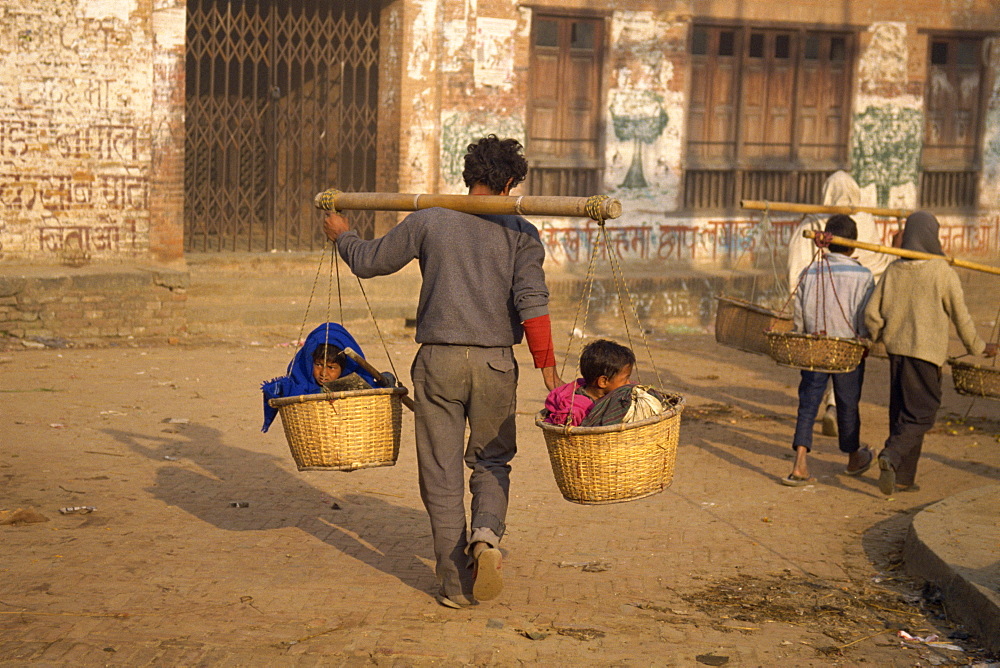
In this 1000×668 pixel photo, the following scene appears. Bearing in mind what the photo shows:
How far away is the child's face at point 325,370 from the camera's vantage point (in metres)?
5.70

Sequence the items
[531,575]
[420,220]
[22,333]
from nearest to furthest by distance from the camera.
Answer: [420,220], [531,575], [22,333]

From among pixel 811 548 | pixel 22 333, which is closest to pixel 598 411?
pixel 811 548

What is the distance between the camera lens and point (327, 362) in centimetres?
577

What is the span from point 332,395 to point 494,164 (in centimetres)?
116

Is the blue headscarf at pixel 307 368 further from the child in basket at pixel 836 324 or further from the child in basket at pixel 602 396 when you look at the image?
the child in basket at pixel 836 324

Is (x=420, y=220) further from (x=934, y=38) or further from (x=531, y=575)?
(x=934, y=38)

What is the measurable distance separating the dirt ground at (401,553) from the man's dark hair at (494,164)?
1.73 m

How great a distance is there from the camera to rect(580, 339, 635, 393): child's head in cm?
529

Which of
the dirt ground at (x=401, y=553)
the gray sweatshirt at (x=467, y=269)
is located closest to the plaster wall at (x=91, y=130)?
the dirt ground at (x=401, y=553)

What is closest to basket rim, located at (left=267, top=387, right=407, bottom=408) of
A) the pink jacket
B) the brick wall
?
the pink jacket

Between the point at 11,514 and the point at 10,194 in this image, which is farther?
the point at 10,194

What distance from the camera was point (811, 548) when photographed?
20.9ft

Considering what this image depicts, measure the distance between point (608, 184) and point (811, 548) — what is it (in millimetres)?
9768

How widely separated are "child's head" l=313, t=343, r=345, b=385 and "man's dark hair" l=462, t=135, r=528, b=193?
108 cm
